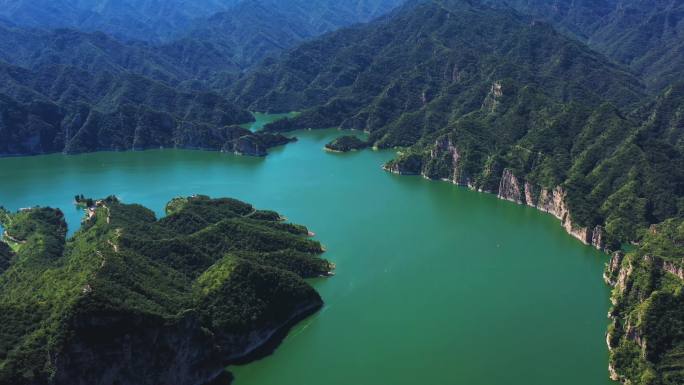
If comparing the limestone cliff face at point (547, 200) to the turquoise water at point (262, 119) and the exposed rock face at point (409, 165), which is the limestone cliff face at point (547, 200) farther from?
the turquoise water at point (262, 119)

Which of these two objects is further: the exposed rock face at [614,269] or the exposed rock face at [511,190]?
the exposed rock face at [511,190]

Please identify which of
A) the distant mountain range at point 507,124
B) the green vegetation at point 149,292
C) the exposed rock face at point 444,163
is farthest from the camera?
the exposed rock face at point 444,163

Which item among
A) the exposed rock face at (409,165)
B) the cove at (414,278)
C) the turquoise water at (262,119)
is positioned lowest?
the cove at (414,278)

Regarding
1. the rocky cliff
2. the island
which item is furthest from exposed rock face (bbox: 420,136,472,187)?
the island

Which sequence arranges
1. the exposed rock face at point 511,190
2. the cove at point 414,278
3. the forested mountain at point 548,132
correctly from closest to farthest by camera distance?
the cove at point 414,278 < the forested mountain at point 548,132 < the exposed rock face at point 511,190

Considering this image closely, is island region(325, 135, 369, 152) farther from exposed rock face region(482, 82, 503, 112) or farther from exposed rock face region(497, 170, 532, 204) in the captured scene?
exposed rock face region(497, 170, 532, 204)

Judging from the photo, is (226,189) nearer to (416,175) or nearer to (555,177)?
(416,175)

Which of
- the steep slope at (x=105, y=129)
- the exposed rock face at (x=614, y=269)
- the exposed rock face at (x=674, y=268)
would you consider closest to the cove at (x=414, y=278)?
the exposed rock face at (x=614, y=269)
